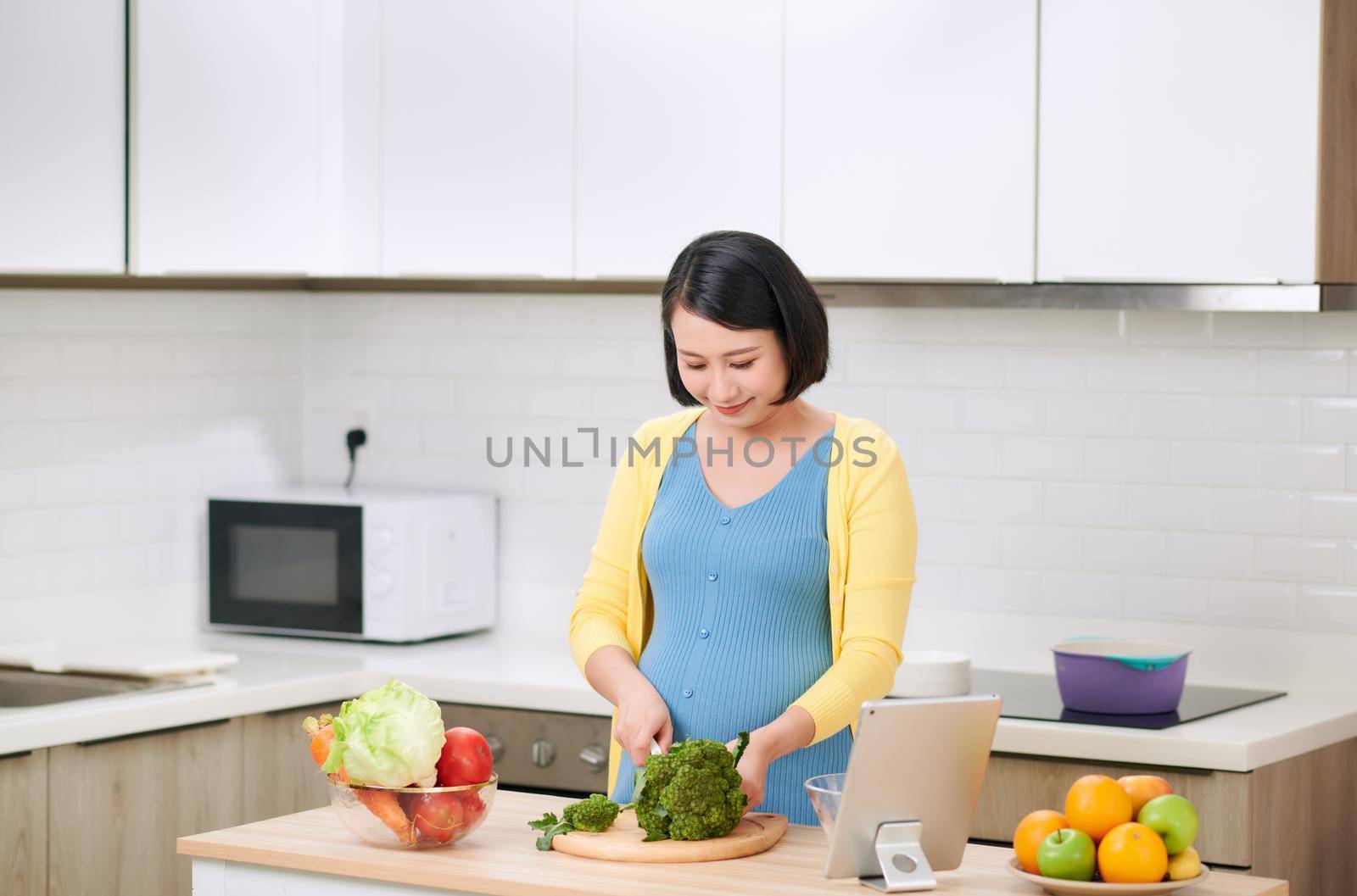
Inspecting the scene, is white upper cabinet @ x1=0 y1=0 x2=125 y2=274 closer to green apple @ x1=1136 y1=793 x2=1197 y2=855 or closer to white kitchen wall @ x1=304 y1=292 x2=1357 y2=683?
white kitchen wall @ x1=304 y1=292 x2=1357 y2=683

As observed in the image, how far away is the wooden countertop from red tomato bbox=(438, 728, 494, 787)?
9 centimetres

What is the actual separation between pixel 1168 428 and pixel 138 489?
7.10 ft

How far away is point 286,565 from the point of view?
3902mm

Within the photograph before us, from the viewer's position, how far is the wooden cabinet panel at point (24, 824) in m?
2.89

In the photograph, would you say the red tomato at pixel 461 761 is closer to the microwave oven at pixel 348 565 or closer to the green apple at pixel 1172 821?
the green apple at pixel 1172 821

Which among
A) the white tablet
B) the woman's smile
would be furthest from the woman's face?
the white tablet

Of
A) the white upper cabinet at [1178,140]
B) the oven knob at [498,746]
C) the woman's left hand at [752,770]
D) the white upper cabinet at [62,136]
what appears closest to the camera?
the woman's left hand at [752,770]

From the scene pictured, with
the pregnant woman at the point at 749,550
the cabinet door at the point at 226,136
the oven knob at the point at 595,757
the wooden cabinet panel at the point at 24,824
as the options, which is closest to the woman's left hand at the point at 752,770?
the pregnant woman at the point at 749,550

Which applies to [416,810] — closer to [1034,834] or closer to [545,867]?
[545,867]

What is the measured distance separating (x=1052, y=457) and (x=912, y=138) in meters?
0.73

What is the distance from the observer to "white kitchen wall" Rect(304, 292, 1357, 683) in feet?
11.0

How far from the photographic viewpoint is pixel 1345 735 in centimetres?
314

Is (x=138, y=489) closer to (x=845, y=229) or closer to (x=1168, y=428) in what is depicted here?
(x=845, y=229)

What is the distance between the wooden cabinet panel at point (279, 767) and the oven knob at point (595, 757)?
0.50m
